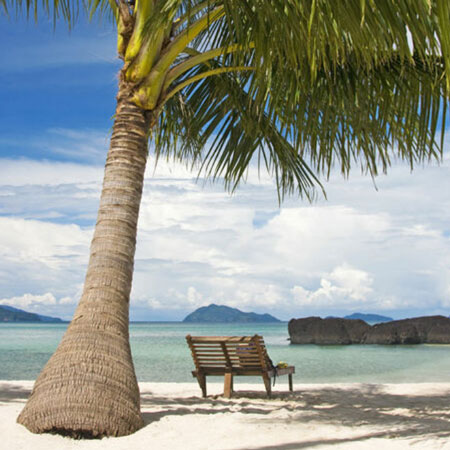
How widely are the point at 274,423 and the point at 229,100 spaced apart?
4164mm

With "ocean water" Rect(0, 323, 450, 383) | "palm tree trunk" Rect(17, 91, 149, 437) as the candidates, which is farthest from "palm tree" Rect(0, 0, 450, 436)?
"ocean water" Rect(0, 323, 450, 383)

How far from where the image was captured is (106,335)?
15.5ft

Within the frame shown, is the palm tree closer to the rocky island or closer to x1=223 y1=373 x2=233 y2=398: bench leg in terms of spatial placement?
x1=223 y1=373 x2=233 y2=398: bench leg

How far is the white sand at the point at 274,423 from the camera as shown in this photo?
416cm

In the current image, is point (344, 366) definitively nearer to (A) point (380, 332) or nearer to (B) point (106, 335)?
(A) point (380, 332)

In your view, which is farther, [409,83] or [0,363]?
[0,363]

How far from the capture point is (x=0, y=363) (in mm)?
20250

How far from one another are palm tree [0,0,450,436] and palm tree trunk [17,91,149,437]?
1cm

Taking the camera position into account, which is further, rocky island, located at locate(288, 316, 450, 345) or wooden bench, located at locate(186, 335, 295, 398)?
rocky island, located at locate(288, 316, 450, 345)

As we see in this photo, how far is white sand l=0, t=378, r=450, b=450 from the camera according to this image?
4.16 metres

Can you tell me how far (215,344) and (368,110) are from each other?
3296 millimetres

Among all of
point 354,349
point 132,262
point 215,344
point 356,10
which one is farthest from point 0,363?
point 356,10

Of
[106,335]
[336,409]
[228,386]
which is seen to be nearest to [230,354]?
[228,386]

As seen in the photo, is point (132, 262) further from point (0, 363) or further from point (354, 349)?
point (354, 349)
